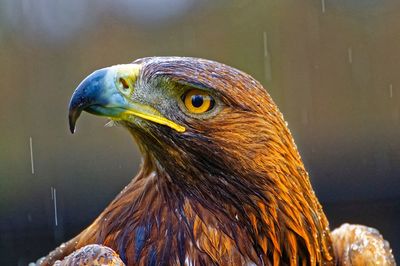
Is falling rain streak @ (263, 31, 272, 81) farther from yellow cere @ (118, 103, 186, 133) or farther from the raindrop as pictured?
yellow cere @ (118, 103, 186, 133)

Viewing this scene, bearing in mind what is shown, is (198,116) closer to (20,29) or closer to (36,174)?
(36,174)

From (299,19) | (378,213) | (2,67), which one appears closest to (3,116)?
(2,67)

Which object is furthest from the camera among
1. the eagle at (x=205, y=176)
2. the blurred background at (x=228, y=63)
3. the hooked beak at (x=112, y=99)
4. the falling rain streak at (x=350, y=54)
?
the falling rain streak at (x=350, y=54)

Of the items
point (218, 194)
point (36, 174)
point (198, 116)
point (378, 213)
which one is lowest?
point (378, 213)

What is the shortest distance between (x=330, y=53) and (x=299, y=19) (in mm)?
399

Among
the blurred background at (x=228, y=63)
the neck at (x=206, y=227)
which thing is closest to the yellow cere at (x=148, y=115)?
the neck at (x=206, y=227)

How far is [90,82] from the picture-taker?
3.07m

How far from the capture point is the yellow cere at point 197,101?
126 inches

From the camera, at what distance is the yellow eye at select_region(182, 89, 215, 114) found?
3.19 m

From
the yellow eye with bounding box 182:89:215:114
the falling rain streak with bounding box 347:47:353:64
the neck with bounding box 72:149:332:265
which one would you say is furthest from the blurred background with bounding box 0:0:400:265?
the yellow eye with bounding box 182:89:215:114

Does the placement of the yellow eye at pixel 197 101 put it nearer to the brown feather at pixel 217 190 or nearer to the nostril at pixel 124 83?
the brown feather at pixel 217 190

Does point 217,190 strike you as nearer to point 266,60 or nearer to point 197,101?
point 197,101

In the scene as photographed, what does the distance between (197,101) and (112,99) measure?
0.99 ft

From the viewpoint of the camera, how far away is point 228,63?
728 centimetres
